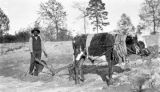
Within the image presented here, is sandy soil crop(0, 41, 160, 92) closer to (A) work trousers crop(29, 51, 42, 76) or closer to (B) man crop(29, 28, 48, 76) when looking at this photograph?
(A) work trousers crop(29, 51, 42, 76)

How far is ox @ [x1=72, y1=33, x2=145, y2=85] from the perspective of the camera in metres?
11.9

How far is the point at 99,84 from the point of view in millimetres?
11797

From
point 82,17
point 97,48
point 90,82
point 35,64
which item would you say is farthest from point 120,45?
point 82,17

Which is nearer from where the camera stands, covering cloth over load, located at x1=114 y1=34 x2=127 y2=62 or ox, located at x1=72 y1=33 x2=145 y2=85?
covering cloth over load, located at x1=114 y1=34 x2=127 y2=62

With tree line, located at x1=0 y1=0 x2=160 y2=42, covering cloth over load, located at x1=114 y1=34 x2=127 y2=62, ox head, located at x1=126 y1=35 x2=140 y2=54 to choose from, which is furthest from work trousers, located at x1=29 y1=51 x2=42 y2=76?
tree line, located at x1=0 y1=0 x2=160 y2=42

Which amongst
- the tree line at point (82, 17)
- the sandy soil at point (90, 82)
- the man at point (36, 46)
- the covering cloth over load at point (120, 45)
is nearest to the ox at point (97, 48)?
the covering cloth over load at point (120, 45)

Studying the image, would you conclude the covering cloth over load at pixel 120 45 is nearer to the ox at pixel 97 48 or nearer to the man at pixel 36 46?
the ox at pixel 97 48

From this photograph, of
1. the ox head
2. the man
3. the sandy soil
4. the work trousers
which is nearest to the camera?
the sandy soil

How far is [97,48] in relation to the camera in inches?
484

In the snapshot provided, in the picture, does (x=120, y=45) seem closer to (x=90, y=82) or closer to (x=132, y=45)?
(x=132, y=45)

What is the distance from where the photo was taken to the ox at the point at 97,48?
11945 millimetres

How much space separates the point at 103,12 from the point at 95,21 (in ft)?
7.20

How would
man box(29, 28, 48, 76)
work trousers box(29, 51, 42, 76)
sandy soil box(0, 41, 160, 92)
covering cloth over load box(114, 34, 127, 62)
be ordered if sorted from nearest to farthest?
sandy soil box(0, 41, 160, 92) → covering cloth over load box(114, 34, 127, 62) → work trousers box(29, 51, 42, 76) → man box(29, 28, 48, 76)

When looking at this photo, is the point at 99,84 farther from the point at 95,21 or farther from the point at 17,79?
the point at 95,21
